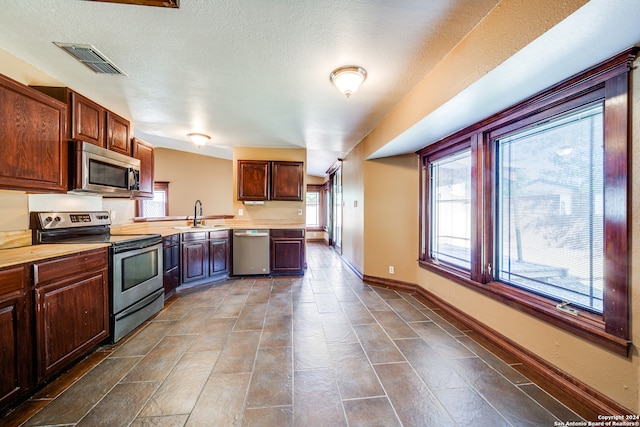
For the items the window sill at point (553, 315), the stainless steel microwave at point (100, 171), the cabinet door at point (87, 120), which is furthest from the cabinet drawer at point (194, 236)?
the window sill at point (553, 315)

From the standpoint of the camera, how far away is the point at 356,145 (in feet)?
15.3

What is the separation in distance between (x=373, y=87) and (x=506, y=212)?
1.72 meters

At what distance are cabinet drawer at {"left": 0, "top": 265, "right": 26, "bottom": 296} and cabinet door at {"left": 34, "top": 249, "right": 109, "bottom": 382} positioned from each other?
7 cm

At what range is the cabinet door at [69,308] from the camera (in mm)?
1620

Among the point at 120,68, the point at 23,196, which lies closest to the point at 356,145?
the point at 120,68

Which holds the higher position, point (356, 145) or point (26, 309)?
point (356, 145)

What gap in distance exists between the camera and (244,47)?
6.21 ft

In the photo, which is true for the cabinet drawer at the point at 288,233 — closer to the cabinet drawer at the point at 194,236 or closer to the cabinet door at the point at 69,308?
the cabinet drawer at the point at 194,236

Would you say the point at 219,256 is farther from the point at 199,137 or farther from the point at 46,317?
the point at 46,317

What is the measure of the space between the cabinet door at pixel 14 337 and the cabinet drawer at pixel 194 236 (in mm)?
2164

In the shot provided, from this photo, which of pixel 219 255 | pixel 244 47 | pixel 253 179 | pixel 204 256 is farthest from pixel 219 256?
pixel 244 47

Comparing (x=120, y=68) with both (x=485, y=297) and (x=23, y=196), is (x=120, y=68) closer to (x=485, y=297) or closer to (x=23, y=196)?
(x=23, y=196)

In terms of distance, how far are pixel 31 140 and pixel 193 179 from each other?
6.13 meters

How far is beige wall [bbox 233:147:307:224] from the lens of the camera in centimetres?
488
